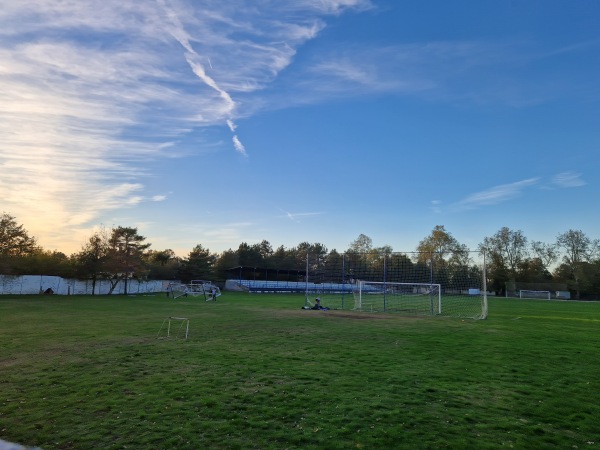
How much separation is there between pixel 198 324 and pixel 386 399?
11136mm

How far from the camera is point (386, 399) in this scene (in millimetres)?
6266

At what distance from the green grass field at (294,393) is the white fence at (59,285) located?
32.1m

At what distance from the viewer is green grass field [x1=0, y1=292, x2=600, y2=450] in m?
4.84

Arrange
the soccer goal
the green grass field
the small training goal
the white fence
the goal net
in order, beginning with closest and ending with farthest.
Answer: the green grass field
the goal net
the small training goal
the white fence
the soccer goal

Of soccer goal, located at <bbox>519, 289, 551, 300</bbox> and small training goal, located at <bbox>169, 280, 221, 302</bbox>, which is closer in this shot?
small training goal, located at <bbox>169, 280, 221, 302</bbox>

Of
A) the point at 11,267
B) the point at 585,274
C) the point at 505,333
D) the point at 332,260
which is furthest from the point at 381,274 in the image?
the point at 585,274

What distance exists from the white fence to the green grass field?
32.1 meters

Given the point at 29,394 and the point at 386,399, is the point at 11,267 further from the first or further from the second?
the point at 386,399

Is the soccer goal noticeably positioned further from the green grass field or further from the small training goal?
the green grass field

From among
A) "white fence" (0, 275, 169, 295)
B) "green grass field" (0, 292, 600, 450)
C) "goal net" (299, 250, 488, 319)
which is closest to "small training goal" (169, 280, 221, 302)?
"white fence" (0, 275, 169, 295)

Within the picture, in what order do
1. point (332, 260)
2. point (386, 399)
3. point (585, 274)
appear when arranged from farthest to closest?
1. point (585, 274)
2. point (332, 260)
3. point (386, 399)

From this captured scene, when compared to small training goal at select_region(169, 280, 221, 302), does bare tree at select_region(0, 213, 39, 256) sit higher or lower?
higher

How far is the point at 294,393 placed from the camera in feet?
21.4

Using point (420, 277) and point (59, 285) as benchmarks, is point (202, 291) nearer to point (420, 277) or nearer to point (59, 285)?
point (59, 285)
